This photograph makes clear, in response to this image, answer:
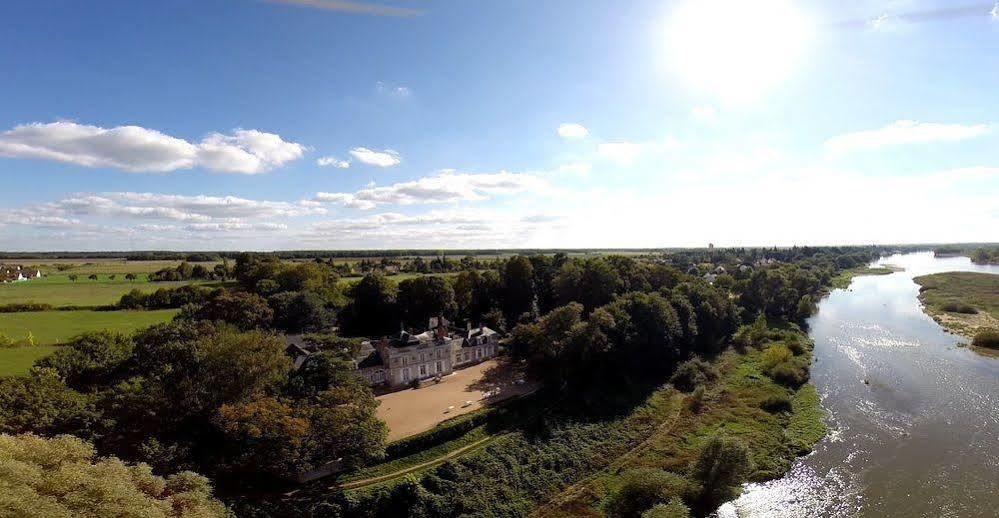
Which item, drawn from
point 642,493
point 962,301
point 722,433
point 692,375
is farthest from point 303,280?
point 962,301

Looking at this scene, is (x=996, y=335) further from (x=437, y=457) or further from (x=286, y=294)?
(x=286, y=294)

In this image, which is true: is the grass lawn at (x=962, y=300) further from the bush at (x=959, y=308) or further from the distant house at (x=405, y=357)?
the distant house at (x=405, y=357)

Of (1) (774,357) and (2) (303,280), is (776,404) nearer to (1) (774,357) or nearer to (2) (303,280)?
(1) (774,357)

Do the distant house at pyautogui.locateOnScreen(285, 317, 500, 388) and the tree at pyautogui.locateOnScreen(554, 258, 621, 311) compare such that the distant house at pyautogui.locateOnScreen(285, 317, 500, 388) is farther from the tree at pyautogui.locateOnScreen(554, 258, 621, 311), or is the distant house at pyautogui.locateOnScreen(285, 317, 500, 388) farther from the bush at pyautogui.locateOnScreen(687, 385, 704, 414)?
the bush at pyautogui.locateOnScreen(687, 385, 704, 414)

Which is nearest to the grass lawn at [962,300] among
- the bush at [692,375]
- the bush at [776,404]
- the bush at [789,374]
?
the bush at [789,374]

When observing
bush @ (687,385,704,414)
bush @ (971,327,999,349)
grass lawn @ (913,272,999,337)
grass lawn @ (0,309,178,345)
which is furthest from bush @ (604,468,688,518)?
grass lawn @ (913,272,999,337)

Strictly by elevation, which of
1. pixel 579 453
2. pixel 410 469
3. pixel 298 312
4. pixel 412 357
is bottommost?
pixel 579 453
